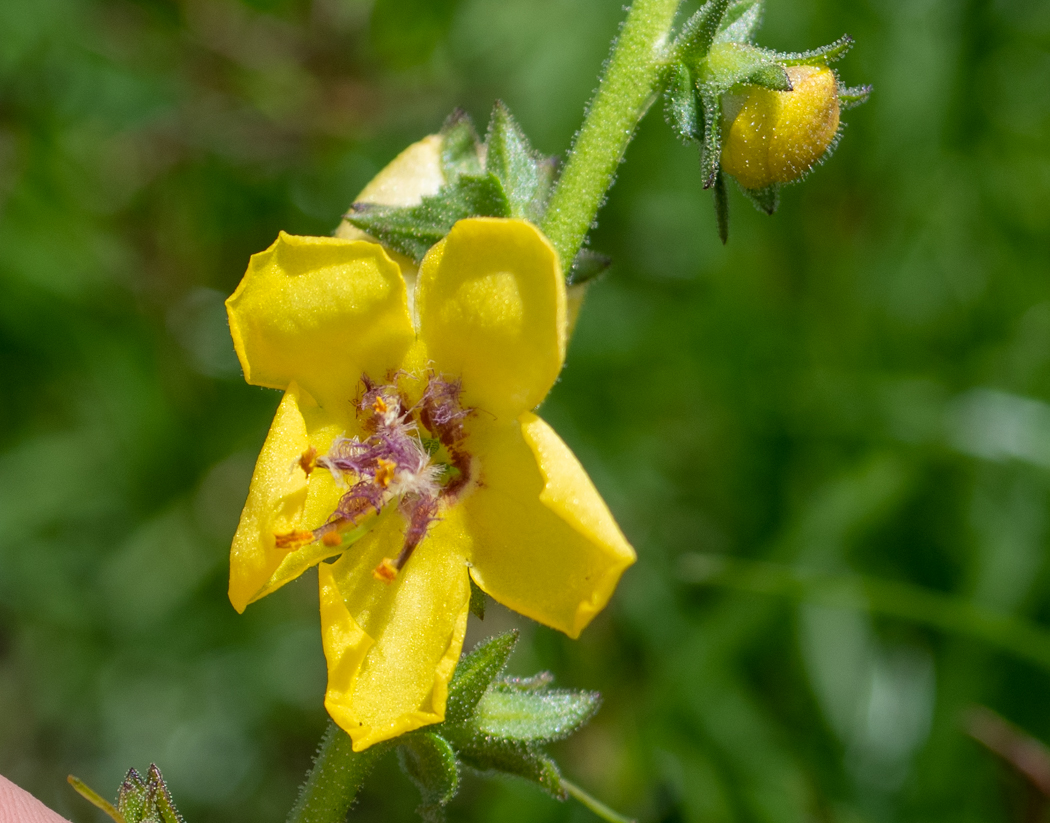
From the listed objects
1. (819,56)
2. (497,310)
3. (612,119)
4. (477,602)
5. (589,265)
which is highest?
(819,56)

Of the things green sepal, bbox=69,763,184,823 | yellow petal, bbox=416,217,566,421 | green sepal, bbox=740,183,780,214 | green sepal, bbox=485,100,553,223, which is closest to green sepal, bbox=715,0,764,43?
green sepal, bbox=740,183,780,214

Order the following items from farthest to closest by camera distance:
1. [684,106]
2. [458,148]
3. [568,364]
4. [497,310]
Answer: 1. [568,364]
2. [458,148]
3. [684,106]
4. [497,310]

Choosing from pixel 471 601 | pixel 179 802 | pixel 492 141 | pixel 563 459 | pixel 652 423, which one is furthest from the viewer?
pixel 652 423

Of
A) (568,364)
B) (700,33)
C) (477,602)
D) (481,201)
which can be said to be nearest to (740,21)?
(700,33)

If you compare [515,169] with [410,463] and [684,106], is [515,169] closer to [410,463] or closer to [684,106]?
[684,106]

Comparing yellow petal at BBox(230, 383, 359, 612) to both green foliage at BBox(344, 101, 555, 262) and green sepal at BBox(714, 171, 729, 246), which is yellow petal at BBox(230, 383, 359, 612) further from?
green sepal at BBox(714, 171, 729, 246)

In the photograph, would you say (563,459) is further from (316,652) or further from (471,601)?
(316,652)

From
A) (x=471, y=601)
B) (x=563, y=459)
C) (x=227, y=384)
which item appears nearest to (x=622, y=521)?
(x=227, y=384)
